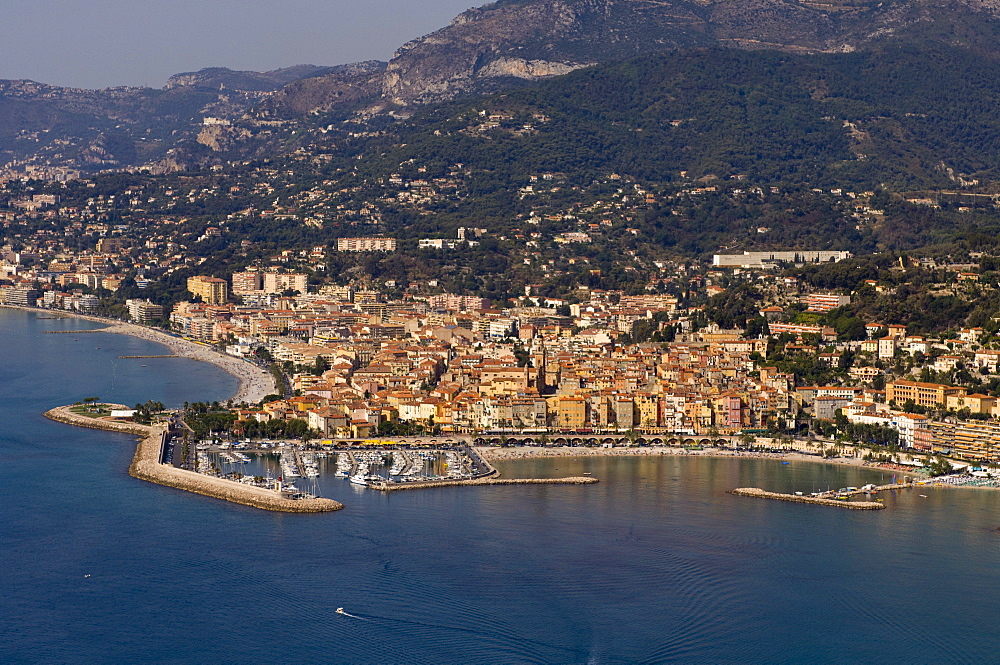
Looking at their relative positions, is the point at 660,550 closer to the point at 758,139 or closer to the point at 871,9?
the point at 758,139

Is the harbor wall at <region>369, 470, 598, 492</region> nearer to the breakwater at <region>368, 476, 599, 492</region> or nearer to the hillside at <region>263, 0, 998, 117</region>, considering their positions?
the breakwater at <region>368, 476, 599, 492</region>

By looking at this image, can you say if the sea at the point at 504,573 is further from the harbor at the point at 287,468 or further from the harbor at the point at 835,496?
the harbor at the point at 287,468

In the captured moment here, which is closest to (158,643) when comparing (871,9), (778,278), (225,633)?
(225,633)

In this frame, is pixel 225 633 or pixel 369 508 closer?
pixel 225 633

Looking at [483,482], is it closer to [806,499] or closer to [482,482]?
[482,482]

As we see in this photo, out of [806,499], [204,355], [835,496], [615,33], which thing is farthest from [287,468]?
[615,33]
